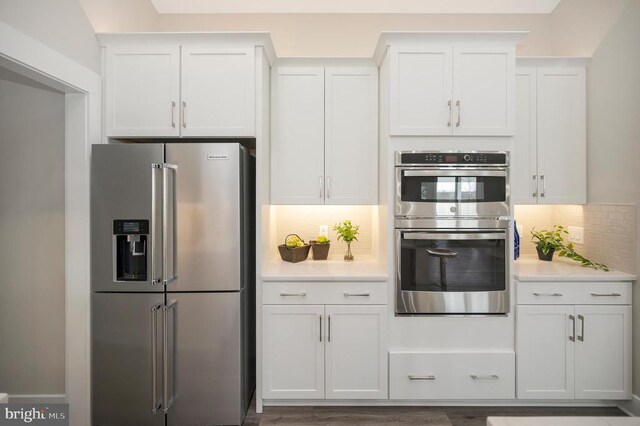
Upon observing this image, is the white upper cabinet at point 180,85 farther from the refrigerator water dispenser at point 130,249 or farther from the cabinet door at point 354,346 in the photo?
the cabinet door at point 354,346

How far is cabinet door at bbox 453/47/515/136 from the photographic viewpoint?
2490 millimetres

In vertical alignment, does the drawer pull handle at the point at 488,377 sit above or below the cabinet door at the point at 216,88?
below

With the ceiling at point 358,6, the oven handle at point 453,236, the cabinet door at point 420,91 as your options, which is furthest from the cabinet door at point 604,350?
the ceiling at point 358,6

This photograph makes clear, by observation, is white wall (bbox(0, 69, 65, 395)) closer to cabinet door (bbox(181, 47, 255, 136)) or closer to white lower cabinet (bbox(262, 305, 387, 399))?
cabinet door (bbox(181, 47, 255, 136))

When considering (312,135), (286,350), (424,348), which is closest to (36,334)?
(286,350)

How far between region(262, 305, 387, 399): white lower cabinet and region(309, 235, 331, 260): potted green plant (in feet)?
1.85

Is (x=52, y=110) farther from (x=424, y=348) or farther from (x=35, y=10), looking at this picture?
(x=424, y=348)

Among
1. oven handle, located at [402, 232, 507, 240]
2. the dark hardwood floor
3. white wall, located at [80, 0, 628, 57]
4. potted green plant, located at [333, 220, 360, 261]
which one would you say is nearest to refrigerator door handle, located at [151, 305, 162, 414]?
the dark hardwood floor

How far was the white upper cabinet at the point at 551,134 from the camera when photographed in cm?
278

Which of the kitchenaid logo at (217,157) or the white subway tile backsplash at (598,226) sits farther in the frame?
the white subway tile backsplash at (598,226)

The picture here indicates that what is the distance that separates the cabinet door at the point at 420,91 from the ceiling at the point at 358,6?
92 cm

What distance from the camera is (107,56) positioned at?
2.49 metres

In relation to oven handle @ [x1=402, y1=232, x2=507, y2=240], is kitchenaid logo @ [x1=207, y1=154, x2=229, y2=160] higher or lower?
higher

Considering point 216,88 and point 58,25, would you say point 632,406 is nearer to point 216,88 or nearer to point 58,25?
point 216,88
